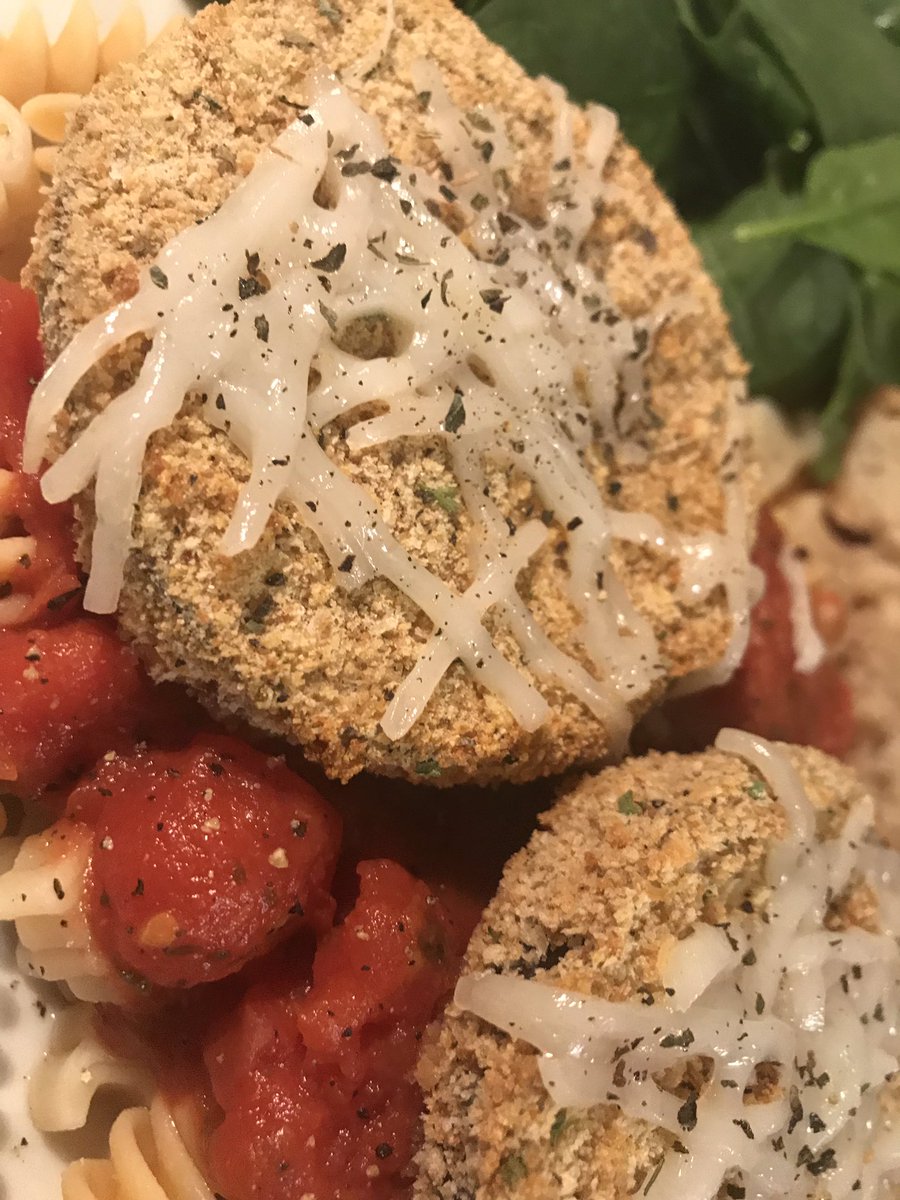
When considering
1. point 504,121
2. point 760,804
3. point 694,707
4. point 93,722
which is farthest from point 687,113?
point 93,722

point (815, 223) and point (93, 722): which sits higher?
point (815, 223)

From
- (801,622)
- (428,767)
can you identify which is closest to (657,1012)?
(428,767)

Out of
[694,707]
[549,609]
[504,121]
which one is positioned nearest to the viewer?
[549,609]

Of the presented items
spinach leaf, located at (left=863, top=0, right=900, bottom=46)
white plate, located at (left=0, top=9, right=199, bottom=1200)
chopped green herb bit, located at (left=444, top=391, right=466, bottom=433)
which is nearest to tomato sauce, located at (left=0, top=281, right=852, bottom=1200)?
white plate, located at (left=0, top=9, right=199, bottom=1200)

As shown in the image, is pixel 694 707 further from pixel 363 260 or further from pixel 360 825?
pixel 363 260

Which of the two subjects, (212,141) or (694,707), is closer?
(212,141)

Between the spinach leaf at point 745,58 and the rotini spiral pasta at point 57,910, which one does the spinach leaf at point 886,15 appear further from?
the rotini spiral pasta at point 57,910
